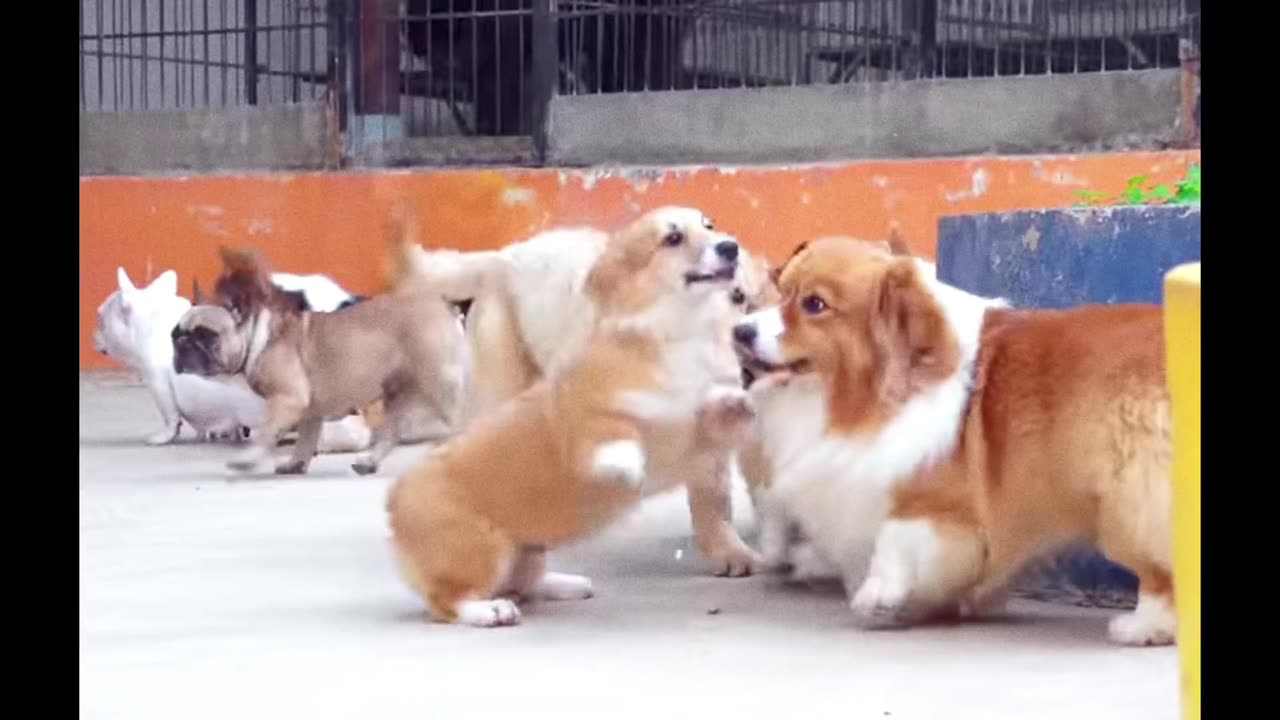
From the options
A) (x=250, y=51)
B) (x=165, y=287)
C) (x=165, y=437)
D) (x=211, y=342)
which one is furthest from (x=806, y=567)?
(x=250, y=51)

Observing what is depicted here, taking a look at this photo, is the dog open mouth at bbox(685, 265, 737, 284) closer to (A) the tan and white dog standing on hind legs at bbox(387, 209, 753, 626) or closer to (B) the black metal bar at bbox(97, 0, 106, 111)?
(A) the tan and white dog standing on hind legs at bbox(387, 209, 753, 626)

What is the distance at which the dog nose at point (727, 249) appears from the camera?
4.76m

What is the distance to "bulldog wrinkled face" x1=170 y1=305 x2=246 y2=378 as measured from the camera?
7902 mm

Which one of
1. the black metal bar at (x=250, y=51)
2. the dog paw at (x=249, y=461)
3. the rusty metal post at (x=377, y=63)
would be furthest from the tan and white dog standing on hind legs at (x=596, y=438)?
the black metal bar at (x=250, y=51)

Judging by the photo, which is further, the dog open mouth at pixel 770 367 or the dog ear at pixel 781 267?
the dog ear at pixel 781 267

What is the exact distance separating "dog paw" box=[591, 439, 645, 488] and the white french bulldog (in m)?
4.03

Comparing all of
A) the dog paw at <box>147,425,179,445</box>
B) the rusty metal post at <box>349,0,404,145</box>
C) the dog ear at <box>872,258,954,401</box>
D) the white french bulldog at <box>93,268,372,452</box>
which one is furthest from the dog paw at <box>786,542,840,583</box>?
the rusty metal post at <box>349,0,404,145</box>

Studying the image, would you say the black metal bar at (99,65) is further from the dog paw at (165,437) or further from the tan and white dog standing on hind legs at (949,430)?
the tan and white dog standing on hind legs at (949,430)

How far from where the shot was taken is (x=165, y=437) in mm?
9211

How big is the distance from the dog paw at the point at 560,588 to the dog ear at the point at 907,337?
103 cm

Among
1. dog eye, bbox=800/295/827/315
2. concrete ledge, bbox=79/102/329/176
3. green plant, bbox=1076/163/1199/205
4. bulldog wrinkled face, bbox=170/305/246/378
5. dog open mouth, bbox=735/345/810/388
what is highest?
concrete ledge, bbox=79/102/329/176

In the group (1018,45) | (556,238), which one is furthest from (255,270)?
(1018,45)

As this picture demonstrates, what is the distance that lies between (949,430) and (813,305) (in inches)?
15.9

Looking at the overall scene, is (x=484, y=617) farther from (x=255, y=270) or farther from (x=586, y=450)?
(x=255, y=270)
